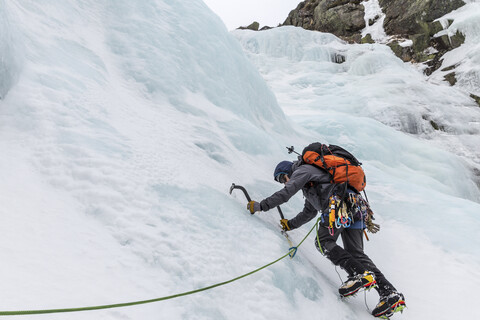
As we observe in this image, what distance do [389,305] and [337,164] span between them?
43.3 inches

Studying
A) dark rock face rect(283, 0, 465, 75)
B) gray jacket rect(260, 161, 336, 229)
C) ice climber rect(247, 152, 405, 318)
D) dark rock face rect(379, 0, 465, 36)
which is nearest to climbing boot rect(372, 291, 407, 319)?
ice climber rect(247, 152, 405, 318)

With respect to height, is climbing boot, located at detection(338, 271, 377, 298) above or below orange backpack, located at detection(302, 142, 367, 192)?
below

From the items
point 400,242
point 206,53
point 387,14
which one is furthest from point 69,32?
point 387,14

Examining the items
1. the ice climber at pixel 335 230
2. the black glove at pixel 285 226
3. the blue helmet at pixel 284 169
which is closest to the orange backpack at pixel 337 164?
the ice climber at pixel 335 230

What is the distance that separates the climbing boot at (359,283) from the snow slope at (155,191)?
135 mm

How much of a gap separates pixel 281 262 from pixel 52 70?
8.15ft

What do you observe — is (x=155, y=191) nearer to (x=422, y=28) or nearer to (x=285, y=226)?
(x=285, y=226)

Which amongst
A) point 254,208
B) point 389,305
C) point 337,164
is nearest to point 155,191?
point 254,208

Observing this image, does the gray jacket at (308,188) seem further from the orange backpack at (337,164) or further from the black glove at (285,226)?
the black glove at (285,226)

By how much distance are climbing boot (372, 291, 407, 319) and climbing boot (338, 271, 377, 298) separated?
14cm

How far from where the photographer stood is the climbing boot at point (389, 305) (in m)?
2.25

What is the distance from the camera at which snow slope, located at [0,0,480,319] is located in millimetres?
1551

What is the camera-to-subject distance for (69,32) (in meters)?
3.62

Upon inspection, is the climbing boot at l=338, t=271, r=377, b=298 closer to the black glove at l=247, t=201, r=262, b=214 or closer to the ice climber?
the ice climber
